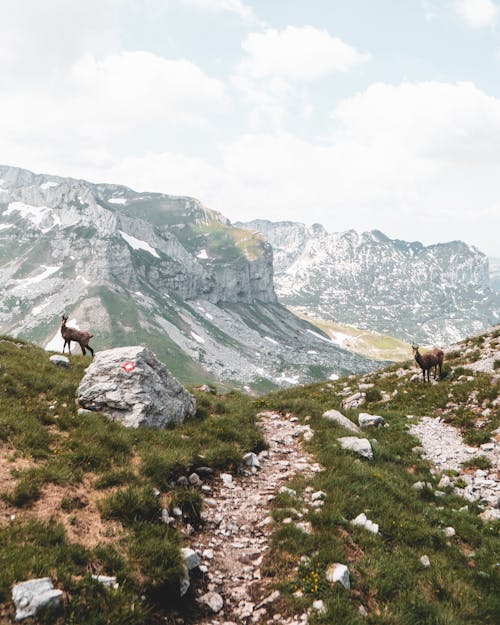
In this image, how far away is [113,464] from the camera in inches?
453

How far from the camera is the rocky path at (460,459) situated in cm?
1362

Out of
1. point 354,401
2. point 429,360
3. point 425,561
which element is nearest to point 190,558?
point 425,561

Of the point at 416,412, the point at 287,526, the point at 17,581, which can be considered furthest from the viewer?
the point at 416,412

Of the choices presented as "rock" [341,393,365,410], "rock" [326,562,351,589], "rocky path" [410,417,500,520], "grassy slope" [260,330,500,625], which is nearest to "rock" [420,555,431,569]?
"grassy slope" [260,330,500,625]

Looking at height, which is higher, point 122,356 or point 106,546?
point 122,356

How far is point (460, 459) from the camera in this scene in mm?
16281

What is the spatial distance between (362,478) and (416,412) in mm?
10217

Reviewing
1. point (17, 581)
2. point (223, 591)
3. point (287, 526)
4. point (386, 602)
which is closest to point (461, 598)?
point (386, 602)

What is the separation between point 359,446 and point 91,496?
32.6ft

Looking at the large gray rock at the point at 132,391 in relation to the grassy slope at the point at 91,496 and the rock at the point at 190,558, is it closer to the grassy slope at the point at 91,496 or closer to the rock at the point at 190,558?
the grassy slope at the point at 91,496

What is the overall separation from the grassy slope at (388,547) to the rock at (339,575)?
127 millimetres

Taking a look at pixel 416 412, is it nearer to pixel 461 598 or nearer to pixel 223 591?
pixel 461 598

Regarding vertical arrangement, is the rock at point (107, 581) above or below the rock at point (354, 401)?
above

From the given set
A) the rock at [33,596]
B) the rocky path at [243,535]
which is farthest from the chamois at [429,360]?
the rock at [33,596]
